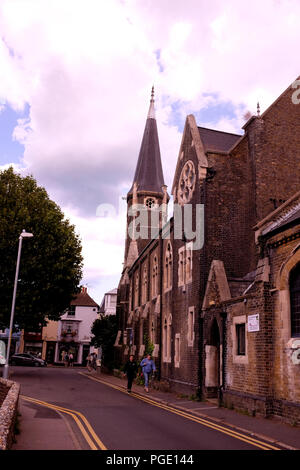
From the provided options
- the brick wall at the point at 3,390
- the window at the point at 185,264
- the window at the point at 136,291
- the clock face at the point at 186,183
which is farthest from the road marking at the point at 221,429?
the window at the point at 136,291

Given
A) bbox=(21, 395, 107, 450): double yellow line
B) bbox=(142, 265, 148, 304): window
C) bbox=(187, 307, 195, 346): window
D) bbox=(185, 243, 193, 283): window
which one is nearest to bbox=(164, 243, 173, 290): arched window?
bbox=(185, 243, 193, 283): window

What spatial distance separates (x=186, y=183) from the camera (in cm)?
2295

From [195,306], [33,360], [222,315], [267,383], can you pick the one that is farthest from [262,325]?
[33,360]

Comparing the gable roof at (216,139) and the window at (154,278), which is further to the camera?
the window at (154,278)

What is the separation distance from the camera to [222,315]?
17062 mm

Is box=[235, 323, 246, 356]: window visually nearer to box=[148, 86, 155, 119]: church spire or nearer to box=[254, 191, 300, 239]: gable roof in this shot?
box=[254, 191, 300, 239]: gable roof

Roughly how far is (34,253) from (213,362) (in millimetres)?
14702

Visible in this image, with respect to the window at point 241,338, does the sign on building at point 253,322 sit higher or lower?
higher

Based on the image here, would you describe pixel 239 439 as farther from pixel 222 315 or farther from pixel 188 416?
pixel 222 315

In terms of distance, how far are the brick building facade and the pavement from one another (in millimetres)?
717

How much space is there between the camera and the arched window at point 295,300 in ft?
42.2

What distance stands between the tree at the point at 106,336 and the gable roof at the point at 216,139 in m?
26.4

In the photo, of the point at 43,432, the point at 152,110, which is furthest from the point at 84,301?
the point at 43,432

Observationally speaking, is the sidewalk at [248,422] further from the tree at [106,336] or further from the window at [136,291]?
the tree at [106,336]
